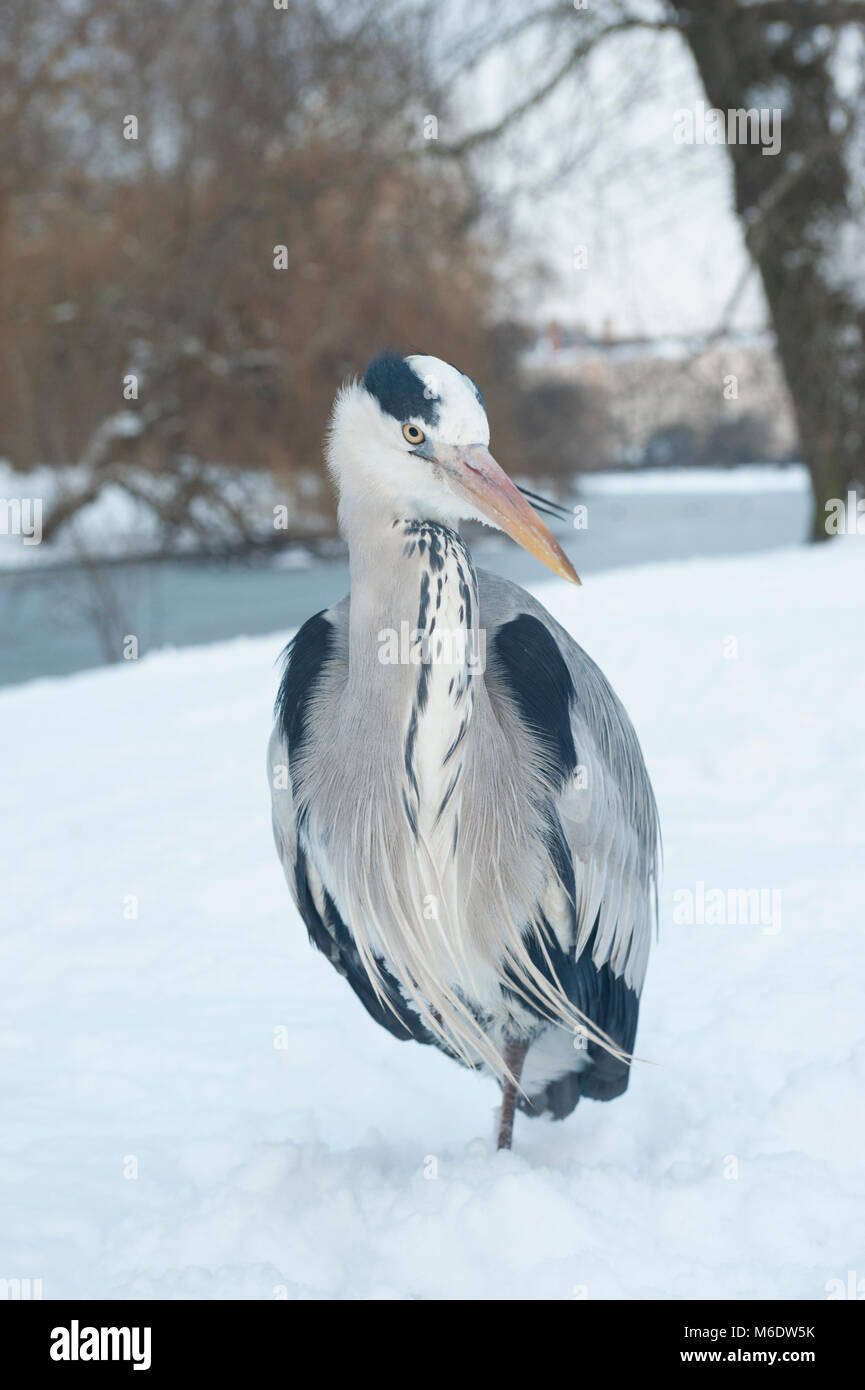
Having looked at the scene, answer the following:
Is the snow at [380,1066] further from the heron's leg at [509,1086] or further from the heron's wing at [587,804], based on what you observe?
the heron's wing at [587,804]

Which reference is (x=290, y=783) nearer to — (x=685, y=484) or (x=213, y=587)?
(x=213, y=587)

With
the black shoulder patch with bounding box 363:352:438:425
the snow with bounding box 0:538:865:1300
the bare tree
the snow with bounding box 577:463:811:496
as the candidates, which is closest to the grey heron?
the black shoulder patch with bounding box 363:352:438:425

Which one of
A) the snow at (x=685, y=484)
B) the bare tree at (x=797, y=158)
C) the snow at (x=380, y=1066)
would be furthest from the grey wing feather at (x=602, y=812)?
the snow at (x=685, y=484)

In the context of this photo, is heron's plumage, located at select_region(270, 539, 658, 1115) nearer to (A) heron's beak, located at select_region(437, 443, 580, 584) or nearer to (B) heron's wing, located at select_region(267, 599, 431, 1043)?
(B) heron's wing, located at select_region(267, 599, 431, 1043)

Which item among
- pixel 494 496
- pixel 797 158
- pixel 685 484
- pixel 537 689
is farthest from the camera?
pixel 685 484

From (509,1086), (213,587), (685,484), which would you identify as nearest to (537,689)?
(509,1086)

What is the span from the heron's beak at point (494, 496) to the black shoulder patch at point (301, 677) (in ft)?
2.03

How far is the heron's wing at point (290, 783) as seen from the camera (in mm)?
2801

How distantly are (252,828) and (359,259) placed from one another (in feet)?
46.0

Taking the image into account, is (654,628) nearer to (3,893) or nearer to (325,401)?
(3,893)

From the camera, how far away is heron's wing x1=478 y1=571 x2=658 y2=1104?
2699mm

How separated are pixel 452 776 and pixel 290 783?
47 cm

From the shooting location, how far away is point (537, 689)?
269 cm

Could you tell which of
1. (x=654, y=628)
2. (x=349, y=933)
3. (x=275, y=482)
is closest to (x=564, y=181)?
(x=654, y=628)
